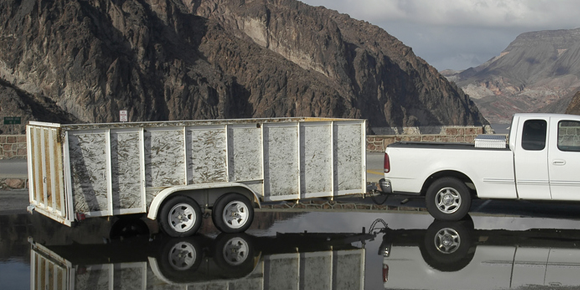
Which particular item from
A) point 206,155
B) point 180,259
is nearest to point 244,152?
point 206,155

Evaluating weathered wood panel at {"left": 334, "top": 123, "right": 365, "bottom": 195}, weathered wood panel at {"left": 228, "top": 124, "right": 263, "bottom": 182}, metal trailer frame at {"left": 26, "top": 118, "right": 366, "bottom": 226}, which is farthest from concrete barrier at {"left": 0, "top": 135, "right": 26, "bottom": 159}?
weathered wood panel at {"left": 334, "top": 123, "right": 365, "bottom": 195}

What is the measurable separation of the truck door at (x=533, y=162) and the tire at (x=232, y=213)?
14.5ft

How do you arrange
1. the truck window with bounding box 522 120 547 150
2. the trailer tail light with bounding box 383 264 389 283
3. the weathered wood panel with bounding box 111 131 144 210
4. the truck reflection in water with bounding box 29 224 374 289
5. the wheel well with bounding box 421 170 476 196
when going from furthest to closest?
the wheel well with bounding box 421 170 476 196
the truck window with bounding box 522 120 547 150
the weathered wood panel with bounding box 111 131 144 210
the trailer tail light with bounding box 383 264 389 283
the truck reflection in water with bounding box 29 224 374 289

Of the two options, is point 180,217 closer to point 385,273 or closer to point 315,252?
point 315,252

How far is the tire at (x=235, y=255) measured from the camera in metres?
7.79

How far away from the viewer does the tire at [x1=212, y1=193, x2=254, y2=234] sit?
9789 mm

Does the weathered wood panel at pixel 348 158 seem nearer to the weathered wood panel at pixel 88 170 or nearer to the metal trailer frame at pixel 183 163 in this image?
the metal trailer frame at pixel 183 163

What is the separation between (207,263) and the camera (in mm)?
8125

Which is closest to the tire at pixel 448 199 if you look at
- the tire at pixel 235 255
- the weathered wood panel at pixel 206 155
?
the tire at pixel 235 255

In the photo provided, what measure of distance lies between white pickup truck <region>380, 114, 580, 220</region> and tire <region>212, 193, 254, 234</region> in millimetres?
2520

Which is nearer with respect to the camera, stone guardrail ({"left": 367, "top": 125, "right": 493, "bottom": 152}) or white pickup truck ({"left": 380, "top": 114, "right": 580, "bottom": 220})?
white pickup truck ({"left": 380, "top": 114, "right": 580, "bottom": 220})

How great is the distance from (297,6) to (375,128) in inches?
1682

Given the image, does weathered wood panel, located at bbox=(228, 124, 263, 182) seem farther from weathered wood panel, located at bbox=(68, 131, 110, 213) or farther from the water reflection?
weathered wood panel, located at bbox=(68, 131, 110, 213)

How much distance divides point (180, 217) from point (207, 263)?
1658 millimetres
